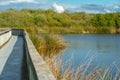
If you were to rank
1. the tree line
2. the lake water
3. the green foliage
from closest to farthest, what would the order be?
the lake water, the tree line, the green foliage

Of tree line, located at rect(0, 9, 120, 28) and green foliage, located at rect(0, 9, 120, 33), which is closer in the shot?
tree line, located at rect(0, 9, 120, 28)

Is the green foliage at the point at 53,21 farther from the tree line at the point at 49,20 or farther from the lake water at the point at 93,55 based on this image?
the lake water at the point at 93,55

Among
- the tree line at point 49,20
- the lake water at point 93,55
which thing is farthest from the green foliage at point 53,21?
the lake water at point 93,55

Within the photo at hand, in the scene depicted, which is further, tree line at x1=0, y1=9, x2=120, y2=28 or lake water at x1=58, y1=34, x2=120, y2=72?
tree line at x1=0, y1=9, x2=120, y2=28

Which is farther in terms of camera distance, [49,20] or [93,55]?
[49,20]

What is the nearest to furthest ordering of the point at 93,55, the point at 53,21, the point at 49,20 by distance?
the point at 93,55 → the point at 49,20 → the point at 53,21

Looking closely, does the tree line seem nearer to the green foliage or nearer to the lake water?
the green foliage

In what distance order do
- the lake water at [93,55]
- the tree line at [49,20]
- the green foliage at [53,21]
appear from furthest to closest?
the green foliage at [53,21]
the tree line at [49,20]
the lake water at [93,55]

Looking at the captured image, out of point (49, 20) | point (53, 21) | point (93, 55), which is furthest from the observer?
point (53, 21)

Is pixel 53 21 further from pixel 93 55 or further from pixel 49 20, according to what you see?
pixel 93 55

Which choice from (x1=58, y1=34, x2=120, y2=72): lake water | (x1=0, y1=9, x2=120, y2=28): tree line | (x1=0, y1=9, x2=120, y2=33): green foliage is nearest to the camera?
(x1=58, y1=34, x2=120, y2=72): lake water

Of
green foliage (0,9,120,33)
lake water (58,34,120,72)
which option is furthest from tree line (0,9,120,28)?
lake water (58,34,120,72)

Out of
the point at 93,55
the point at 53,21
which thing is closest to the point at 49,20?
the point at 53,21

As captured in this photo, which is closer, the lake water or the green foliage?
the lake water
